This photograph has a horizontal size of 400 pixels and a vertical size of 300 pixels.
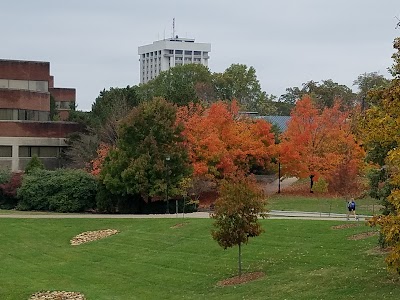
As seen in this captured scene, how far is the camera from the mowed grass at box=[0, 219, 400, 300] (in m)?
24.7

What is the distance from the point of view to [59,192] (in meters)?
55.5

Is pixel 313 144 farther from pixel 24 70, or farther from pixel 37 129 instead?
pixel 24 70

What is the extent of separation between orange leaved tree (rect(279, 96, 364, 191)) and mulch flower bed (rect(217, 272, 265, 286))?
3043 cm

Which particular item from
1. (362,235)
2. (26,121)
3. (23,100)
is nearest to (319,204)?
(362,235)

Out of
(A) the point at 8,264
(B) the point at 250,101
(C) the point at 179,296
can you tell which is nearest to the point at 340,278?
(C) the point at 179,296

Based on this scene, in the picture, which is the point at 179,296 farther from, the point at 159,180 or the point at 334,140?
the point at 334,140

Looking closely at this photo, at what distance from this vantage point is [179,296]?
1029 inches

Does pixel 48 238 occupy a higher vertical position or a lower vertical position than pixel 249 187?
lower

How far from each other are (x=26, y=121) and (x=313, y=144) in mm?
28710

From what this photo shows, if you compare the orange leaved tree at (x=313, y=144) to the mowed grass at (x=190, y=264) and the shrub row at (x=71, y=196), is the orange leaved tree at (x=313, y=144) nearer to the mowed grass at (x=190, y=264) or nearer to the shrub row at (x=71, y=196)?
the shrub row at (x=71, y=196)

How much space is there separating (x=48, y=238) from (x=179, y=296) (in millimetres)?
18235

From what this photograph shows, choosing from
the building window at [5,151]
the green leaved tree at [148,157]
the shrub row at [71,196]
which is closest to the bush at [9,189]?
the shrub row at [71,196]

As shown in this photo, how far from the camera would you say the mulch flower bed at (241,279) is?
27344 millimetres

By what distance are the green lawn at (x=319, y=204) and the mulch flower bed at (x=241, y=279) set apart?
20.9m
